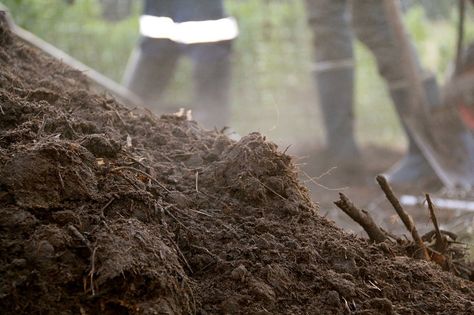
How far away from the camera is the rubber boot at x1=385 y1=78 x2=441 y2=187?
13.4 feet

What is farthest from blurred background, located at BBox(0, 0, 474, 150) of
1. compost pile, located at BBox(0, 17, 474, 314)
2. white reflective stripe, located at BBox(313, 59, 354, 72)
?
compost pile, located at BBox(0, 17, 474, 314)

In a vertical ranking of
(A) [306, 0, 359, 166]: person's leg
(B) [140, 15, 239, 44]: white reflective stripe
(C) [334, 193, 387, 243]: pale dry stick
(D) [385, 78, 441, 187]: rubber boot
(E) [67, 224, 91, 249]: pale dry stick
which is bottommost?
(E) [67, 224, 91, 249]: pale dry stick

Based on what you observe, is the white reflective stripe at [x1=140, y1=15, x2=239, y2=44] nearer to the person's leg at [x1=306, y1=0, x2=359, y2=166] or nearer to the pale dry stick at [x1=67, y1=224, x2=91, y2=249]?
the person's leg at [x1=306, y1=0, x2=359, y2=166]

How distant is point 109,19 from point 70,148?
5.90m

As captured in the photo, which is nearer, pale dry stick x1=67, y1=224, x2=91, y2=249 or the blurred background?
pale dry stick x1=67, y1=224, x2=91, y2=249

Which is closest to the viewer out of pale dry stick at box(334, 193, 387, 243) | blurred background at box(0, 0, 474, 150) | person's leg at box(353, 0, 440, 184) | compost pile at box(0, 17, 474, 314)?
compost pile at box(0, 17, 474, 314)

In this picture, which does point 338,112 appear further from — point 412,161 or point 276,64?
point 276,64

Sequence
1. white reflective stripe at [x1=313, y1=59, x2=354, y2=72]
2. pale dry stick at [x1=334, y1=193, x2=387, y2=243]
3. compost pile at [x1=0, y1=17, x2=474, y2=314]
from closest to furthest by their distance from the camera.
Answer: compost pile at [x1=0, y1=17, x2=474, y2=314] → pale dry stick at [x1=334, y1=193, x2=387, y2=243] → white reflective stripe at [x1=313, y1=59, x2=354, y2=72]

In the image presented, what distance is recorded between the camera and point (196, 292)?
3.44 ft

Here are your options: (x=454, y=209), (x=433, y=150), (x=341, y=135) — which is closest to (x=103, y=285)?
(x=454, y=209)

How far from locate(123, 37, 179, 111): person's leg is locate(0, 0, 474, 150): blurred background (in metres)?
1.17

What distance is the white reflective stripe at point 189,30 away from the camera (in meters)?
4.11

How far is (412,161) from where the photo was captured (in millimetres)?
4312

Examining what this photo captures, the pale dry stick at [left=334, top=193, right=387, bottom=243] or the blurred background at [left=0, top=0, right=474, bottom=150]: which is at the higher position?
the blurred background at [left=0, top=0, right=474, bottom=150]
